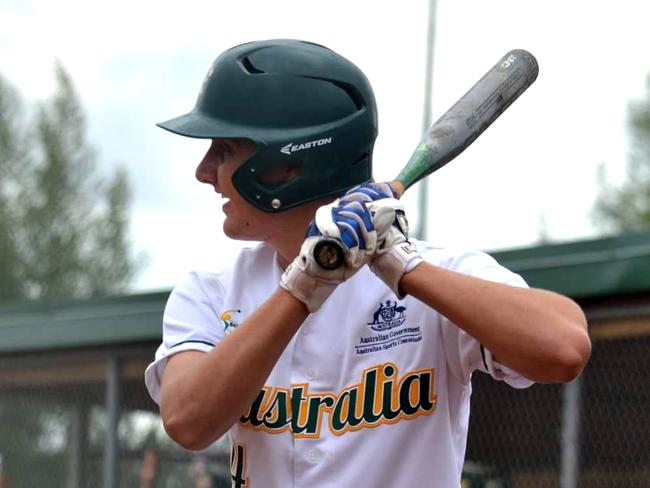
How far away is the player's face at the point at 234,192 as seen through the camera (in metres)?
2.64

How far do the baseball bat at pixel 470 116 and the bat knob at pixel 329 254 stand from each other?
1.72ft

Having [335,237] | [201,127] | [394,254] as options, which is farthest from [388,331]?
[201,127]

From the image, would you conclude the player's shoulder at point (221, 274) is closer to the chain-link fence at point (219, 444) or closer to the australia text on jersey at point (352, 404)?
the australia text on jersey at point (352, 404)

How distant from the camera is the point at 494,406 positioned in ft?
20.6

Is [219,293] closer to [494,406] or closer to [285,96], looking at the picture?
[285,96]

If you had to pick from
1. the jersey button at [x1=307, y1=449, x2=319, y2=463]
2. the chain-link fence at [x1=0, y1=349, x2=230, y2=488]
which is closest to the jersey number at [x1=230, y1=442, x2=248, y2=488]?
the jersey button at [x1=307, y1=449, x2=319, y2=463]

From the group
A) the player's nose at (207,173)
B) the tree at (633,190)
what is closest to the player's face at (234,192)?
the player's nose at (207,173)

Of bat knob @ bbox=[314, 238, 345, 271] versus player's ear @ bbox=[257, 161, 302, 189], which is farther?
player's ear @ bbox=[257, 161, 302, 189]

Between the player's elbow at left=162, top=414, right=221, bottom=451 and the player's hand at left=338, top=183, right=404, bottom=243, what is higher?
the player's hand at left=338, top=183, right=404, bottom=243

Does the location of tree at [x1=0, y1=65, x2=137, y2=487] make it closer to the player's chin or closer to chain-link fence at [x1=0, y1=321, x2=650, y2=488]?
chain-link fence at [x1=0, y1=321, x2=650, y2=488]

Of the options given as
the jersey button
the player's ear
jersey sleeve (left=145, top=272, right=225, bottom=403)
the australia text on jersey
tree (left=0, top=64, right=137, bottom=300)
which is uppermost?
the player's ear

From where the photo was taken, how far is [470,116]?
2.82 metres

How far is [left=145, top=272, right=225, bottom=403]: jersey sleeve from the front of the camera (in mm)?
2598

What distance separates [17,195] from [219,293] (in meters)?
28.6
